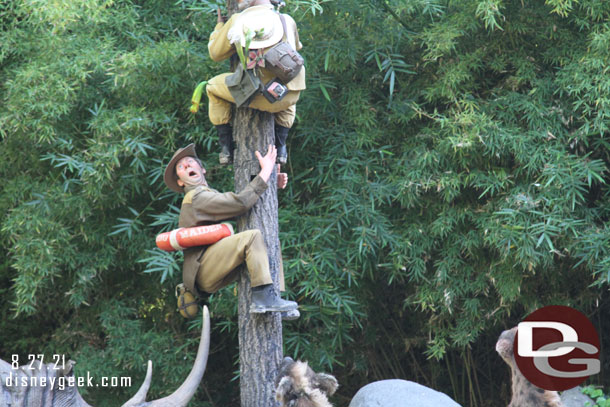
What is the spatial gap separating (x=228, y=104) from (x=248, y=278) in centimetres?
85

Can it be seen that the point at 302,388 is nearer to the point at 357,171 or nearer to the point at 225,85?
the point at 225,85

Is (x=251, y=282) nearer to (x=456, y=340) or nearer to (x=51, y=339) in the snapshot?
(x=456, y=340)

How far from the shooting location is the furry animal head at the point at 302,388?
3.36 m

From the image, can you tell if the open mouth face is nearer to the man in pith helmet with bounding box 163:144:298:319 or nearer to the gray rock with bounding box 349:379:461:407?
the man in pith helmet with bounding box 163:144:298:319

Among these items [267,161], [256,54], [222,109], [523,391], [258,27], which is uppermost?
[258,27]

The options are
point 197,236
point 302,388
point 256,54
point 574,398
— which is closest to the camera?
point 302,388

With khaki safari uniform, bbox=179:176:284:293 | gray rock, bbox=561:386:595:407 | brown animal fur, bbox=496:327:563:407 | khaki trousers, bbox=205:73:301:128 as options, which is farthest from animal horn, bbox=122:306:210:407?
gray rock, bbox=561:386:595:407

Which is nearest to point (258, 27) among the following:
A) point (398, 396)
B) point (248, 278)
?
point (248, 278)

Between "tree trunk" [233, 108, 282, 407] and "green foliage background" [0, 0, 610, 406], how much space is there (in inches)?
32.4

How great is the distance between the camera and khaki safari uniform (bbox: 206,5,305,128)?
3.57 m

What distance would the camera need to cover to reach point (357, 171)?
4.77 metres

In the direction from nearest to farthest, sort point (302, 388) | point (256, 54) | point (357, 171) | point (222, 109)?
point (302, 388) → point (256, 54) → point (222, 109) → point (357, 171)

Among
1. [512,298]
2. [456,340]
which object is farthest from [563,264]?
[456,340]

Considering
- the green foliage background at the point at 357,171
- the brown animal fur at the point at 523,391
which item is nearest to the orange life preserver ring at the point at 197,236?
the green foliage background at the point at 357,171
